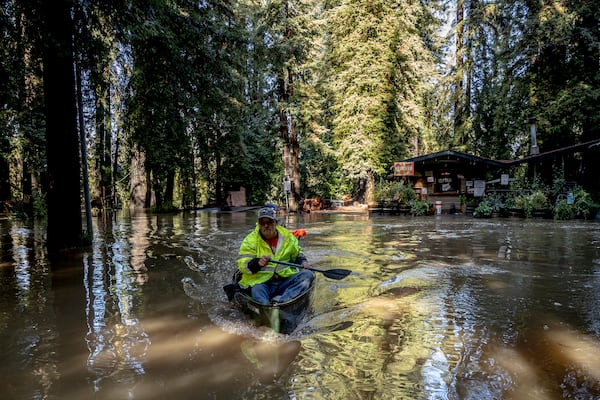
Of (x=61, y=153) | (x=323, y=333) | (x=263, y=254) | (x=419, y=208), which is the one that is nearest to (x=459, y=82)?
(x=419, y=208)

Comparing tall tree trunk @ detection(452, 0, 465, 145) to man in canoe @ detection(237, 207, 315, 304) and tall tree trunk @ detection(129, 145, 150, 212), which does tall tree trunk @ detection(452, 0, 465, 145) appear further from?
man in canoe @ detection(237, 207, 315, 304)

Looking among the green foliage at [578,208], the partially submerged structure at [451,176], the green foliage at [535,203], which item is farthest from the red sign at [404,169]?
the green foliage at [578,208]

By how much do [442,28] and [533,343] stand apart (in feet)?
126

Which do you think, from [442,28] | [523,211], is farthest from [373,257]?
[442,28]

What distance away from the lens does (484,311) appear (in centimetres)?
601

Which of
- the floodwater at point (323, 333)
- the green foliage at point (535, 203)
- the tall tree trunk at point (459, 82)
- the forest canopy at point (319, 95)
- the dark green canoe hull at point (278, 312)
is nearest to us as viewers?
the floodwater at point (323, 333)

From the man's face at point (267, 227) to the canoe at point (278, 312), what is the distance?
895 millimetres

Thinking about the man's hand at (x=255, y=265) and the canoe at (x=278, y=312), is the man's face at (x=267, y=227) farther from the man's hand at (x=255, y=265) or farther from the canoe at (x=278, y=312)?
the canoe at (x=278, y=312)

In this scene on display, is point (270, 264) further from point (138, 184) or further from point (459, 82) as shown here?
point (459, 82)

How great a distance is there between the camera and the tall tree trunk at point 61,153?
10.5m

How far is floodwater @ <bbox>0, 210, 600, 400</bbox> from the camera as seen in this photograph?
3.89 metres

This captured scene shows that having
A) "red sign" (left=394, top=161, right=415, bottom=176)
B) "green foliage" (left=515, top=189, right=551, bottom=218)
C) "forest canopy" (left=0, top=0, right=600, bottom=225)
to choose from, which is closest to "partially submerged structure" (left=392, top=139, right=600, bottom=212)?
"red sign" (left=394, top=161, right=415, bottom=176)

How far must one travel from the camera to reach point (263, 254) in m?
6.12

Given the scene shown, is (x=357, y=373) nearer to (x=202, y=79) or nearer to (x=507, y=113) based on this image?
(x=202, y=79)
